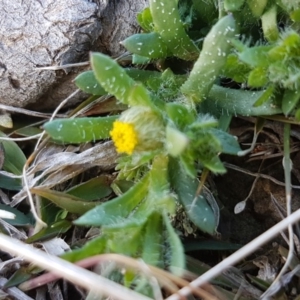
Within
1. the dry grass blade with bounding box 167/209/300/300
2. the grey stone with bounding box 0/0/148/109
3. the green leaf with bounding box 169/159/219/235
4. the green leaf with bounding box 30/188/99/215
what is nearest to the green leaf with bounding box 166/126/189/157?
the green leaf with bounding box 169/159/219/235

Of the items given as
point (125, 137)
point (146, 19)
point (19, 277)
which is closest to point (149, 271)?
point (125, 137)

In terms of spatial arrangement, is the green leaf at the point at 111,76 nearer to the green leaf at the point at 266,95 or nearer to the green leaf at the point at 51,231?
the green leaf at the point at 266,95

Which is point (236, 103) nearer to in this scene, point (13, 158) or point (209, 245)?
point (209, 245)

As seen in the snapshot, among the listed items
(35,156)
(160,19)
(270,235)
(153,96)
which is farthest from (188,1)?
(270,235)

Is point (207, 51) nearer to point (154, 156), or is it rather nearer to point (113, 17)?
point (154, 156)

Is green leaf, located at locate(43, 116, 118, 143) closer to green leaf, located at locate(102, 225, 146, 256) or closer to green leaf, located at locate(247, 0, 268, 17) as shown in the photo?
green leaf, located at locate(102, 225, 146, 256)

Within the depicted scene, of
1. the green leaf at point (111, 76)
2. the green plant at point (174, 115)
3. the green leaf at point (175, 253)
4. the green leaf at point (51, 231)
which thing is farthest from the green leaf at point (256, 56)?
the green leaf at point (51, 231)
